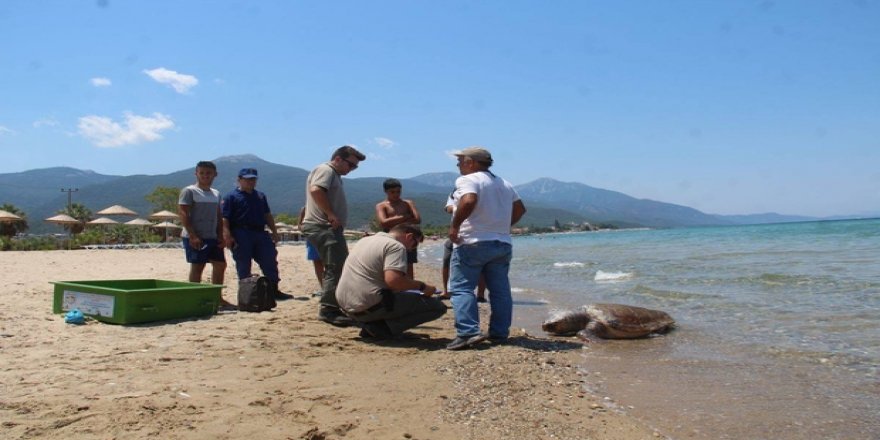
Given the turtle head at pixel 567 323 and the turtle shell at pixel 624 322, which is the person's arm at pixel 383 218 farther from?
the turtle shell at pixel 624 322

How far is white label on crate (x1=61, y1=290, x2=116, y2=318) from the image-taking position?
202 inches

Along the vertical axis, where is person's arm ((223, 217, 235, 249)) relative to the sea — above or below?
above

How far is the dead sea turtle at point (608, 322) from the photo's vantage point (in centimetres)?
587

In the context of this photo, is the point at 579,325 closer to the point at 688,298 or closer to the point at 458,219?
the point at 458,219

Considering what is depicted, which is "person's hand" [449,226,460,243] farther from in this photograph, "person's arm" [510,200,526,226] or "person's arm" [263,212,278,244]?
"person's arm" [263,212,278,244]

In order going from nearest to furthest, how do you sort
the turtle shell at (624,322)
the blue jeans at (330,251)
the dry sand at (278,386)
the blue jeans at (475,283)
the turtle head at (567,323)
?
the dry sand at (278,386)
the blue jeans at (475,283)
the blue jeans at (330,251)
the turtle shell at (624,322)
the turtle head at (567,323)

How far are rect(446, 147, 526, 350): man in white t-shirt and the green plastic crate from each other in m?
2.57

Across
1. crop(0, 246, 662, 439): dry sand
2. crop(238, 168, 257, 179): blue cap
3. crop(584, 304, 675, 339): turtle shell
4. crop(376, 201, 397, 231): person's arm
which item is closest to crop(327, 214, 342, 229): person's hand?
crop(376, 201, 397, 231): person's arm

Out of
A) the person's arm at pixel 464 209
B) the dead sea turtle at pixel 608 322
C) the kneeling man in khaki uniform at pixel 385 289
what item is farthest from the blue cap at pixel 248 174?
the dead sea turtle at pixel 608 322

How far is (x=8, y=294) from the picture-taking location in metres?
7.02

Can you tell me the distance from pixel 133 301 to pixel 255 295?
1.32m

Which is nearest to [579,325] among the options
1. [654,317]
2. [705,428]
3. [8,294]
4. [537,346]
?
[654,317]

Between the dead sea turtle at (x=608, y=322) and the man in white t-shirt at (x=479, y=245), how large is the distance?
139 cm

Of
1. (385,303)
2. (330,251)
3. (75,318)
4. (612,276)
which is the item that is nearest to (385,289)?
(385,303)
